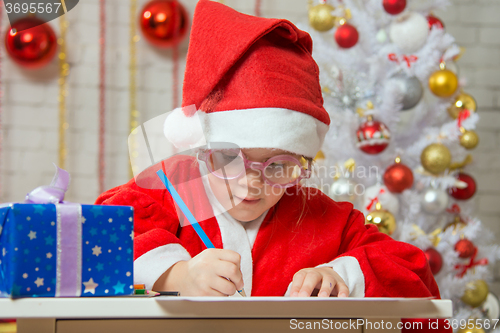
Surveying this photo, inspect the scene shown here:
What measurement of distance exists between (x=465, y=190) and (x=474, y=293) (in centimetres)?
37

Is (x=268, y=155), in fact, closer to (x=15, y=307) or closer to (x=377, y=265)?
(x=377, y=265)

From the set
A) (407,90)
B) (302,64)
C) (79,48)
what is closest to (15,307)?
(302,64)

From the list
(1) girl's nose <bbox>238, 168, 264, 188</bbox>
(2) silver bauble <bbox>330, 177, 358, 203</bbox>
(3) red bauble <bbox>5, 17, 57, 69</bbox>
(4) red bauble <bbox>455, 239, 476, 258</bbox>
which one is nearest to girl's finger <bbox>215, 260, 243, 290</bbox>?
(1) girl's nose <bbox>238, 168, 264, 188</bbox>

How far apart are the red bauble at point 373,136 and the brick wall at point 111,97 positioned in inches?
26.0

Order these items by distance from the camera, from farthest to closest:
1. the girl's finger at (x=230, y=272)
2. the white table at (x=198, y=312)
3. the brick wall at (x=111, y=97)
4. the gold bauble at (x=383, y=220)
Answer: the brick wall at (x=111, y=97) < the gold bauble at (x=383, y=220) < the girl's finger at (x=230, y=272) < the white table at (x=198, y=312)

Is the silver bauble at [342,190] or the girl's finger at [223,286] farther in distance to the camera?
the silver bauble at [342,190]

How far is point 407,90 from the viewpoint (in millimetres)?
1577

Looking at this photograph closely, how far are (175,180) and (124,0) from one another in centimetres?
155

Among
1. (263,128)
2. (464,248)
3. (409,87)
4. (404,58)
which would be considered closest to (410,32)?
(404,58)

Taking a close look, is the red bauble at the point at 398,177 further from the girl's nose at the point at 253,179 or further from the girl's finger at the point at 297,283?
the girl's finger at the point at 297,283

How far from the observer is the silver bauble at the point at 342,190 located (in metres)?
1.55

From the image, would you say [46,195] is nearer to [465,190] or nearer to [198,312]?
[198,312]

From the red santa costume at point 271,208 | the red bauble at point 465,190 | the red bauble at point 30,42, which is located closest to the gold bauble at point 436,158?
the red bauble at point 465,190

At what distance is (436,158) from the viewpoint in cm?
158
